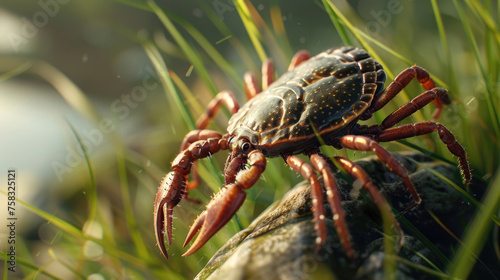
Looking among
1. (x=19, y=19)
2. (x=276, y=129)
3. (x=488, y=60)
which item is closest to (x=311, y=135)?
(x=276, y=129)

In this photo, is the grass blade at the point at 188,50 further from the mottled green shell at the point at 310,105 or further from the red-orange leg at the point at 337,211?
the red-orange leg at the point at 337,211

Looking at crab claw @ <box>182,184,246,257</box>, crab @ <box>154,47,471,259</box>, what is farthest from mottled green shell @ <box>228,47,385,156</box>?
crab claw @ <box>182,184,246,257</box>

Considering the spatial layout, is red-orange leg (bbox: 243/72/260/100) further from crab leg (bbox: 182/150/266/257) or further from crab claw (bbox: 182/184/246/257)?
crab claw (bbox: 182/184/246/257)

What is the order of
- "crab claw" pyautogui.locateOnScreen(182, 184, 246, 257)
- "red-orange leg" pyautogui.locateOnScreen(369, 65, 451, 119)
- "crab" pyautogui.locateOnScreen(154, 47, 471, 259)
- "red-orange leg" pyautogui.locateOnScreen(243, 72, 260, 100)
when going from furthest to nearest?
"red-orange leg" pyautogui.locateOnScreen(243, 72, 260, 100) → "red-orange leg" pyautogui.locateOnScreen(369, 65, 451, 119) → "crab" pyautogui.locateOnScreen(154, 47, 471, 259) → "crab claw" pyautogui.locateOnScreen(182, 184, 246, 257)

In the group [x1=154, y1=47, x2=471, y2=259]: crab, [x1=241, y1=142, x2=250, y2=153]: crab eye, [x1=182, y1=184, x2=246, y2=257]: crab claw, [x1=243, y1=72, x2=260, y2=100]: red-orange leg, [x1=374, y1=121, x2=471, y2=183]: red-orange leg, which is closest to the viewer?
[x1=182, y1=184, x2=246, y2=257]: crab claw

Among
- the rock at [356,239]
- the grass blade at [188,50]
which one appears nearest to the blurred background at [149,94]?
the grass blade at [188,50]

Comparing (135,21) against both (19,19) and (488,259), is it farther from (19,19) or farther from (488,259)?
(488,259)
